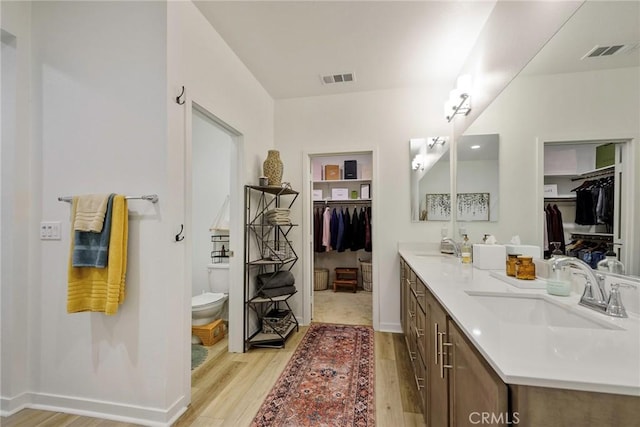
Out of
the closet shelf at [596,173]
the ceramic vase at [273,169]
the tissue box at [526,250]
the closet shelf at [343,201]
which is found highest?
the ceramic vase at [273,169]

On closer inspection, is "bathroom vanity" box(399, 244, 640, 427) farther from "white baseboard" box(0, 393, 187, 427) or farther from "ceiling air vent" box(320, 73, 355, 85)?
"ceiling air vent" box(320, 73, 355, 85)

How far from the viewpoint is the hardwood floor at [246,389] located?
1565 millimetres

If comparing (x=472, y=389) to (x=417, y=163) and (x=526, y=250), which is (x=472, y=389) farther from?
(x=417, y=163)

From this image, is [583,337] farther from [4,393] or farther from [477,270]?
[4,393]

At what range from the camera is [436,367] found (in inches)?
47.0

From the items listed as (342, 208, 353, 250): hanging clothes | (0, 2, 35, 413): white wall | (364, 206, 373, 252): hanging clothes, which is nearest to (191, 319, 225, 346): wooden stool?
(0, 2, 35, 413): white wall

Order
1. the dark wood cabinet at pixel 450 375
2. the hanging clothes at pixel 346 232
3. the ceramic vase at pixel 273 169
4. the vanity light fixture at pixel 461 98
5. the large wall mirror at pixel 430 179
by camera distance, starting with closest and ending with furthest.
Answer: the dark wood cabinet at pixel 450 375, the vanity light fixture at pixel 461 98, the ceramic vase at pixel 273 169, the large wall mirror at pixel 430 179, the hanging clothes at pixel 346 232

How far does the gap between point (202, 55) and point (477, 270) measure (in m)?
2.45

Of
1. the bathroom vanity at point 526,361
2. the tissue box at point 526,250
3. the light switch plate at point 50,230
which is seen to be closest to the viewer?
the bathroom vanity at point 526,361

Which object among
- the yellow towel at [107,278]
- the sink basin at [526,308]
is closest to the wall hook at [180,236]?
the yellow towel at [107,278]

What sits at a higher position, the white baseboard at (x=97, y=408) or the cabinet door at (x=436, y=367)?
the cabinet door at (x=436, y=367)

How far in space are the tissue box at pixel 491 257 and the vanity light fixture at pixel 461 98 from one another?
1.29 metres

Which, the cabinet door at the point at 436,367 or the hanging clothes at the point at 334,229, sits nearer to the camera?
the cabinet door at the point at 436,367

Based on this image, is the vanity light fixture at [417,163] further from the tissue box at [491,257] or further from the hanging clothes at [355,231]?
the hanging clothes at [355,231]
